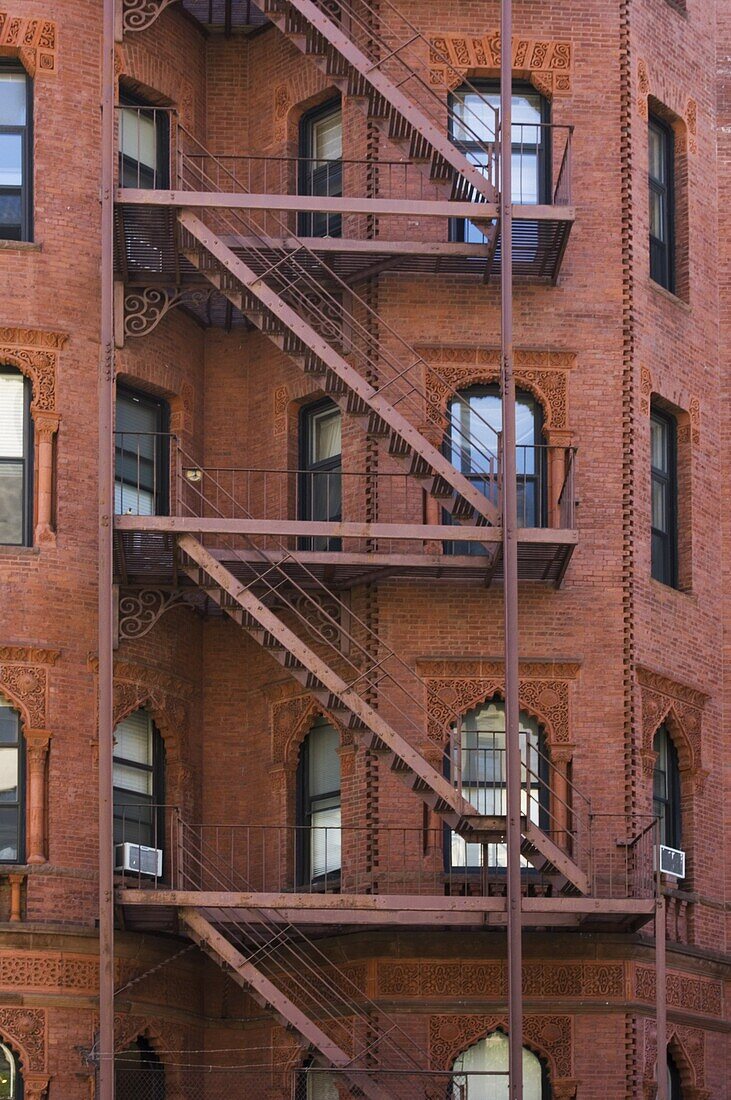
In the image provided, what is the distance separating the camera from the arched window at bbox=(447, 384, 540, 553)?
29.2 m

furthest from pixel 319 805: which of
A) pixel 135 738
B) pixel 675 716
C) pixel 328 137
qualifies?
pixel 328 137

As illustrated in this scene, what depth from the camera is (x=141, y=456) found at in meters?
29.7

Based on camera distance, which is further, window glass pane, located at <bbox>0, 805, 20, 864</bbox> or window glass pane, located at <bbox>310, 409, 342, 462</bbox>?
window glass pane, located at <bbox>310, 409, 342, 462</bbox>

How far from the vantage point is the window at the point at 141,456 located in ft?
96.3

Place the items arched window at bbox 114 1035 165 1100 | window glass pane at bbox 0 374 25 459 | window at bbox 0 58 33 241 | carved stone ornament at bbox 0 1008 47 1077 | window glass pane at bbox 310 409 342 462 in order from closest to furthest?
carved stone ornament at bbox 0 1008 47 1077 < arched window at bbox 114 1035 165 1100 < window glass pane at bbox 0 374 25 459 < window at bbox 0 58 33 241 < window glass pane at bbox 310 409 342 462

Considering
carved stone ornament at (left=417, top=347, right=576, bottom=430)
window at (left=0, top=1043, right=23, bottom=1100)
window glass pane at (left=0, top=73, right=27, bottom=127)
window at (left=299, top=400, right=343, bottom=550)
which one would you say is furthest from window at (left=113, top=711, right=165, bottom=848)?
window glass pane at (left=0, top=73, right=27, bottom=127)

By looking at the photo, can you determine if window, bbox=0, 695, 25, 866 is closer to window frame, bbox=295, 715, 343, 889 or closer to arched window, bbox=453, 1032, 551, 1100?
window frame, bbox=295, 715, 343, 889

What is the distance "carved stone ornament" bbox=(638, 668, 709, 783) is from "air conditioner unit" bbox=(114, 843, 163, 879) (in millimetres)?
5440

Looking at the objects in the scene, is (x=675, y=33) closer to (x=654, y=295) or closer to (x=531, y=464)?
(x=654, y=295)

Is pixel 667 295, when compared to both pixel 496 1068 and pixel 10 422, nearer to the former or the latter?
pixel 10 422

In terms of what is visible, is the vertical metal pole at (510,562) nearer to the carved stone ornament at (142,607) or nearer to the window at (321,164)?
the window at (321,164)

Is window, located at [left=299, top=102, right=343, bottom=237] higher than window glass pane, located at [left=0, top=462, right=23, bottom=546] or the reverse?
higher

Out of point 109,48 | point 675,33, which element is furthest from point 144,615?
point 675,33

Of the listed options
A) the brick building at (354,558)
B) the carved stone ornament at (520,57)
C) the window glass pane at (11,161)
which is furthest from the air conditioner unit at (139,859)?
the carved stone ornament at (520,57)
